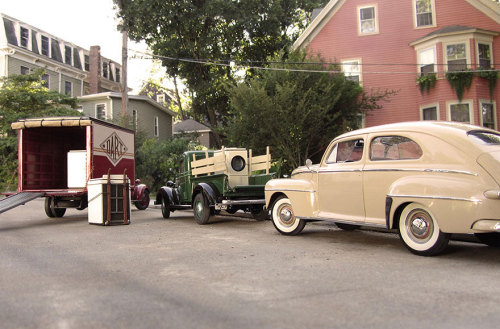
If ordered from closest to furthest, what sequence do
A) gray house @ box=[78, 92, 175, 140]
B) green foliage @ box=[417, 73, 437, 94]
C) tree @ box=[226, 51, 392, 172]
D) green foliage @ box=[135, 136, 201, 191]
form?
tree @ box=[226, 51, 392, 172]
green foliage @ box=[417, 73, 437, 94]
green foliage @ box=[135, 136, 201, 191]
gray house @ box=[78, 92, 175, 140]

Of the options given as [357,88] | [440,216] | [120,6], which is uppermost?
[120,6]

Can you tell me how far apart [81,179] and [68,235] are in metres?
4.09

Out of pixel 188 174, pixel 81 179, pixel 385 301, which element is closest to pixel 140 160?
pixel 81 179

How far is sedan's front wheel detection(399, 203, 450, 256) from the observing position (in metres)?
5.86

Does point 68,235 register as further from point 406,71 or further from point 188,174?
point 406,71

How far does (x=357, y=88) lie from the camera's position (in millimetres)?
20062

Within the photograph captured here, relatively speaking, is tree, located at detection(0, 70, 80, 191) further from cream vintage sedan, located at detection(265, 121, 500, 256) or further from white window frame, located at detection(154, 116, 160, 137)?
cream vintage sedan, located at detection(265, 121, 500, 256)

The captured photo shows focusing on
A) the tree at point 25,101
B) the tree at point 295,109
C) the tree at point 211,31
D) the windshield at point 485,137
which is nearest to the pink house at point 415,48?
the tree at point 295,109

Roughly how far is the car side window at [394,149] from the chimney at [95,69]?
37584mm

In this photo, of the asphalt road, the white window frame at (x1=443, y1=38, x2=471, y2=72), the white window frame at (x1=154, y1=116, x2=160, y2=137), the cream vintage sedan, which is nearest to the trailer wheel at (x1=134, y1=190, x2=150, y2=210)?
the asphalt road

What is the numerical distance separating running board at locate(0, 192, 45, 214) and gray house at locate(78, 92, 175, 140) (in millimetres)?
19631

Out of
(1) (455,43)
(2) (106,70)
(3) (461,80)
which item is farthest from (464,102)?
(2) (106,70)

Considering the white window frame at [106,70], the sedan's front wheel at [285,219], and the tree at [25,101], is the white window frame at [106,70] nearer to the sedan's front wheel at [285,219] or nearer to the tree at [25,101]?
the tree at [25,101]

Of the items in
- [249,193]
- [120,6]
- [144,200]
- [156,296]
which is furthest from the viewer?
[120,6]
